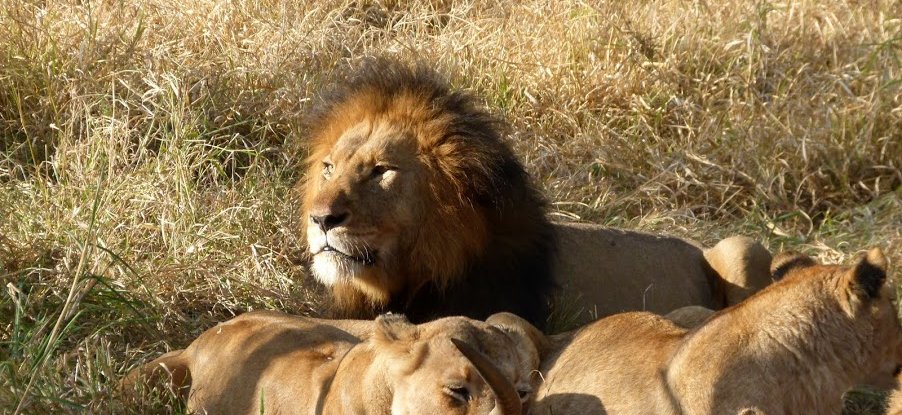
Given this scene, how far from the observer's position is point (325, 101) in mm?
4629

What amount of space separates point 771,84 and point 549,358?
3119mm

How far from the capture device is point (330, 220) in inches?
155

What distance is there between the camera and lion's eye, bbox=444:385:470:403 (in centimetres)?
265

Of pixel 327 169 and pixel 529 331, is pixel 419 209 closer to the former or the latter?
pixel 327 169

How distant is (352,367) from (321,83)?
3.10 metres

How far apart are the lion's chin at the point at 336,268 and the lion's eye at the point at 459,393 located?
4.50 feet

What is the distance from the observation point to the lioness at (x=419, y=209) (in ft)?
13.2

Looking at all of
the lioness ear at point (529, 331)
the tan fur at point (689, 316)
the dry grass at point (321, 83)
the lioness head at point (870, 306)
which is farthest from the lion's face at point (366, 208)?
the lioness head at point (870, 306)

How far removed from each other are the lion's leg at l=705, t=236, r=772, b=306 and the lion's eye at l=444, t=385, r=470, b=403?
2.43 meters

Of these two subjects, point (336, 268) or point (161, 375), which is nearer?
point (161, 375)

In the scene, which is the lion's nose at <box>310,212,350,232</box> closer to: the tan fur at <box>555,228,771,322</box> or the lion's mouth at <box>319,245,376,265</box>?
the lion's mouth at <box>319,245,376,265</box>

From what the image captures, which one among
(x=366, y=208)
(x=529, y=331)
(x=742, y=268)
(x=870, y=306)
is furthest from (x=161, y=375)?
(x=742, y=268)

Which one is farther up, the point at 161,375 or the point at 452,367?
the point at 452,367

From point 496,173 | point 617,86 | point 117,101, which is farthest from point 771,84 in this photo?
point 117,101
